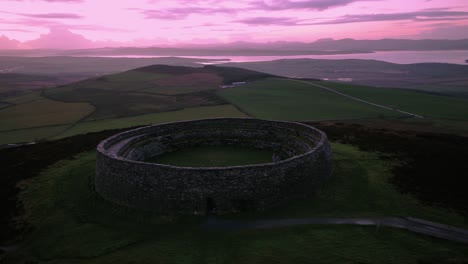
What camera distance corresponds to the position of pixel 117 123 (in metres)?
54.1

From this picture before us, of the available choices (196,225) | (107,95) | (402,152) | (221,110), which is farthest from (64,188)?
(107,95)

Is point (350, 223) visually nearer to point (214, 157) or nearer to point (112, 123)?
point (214, 157)

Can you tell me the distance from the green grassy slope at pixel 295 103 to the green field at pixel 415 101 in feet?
20.2

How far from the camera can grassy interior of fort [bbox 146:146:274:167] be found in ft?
92.4

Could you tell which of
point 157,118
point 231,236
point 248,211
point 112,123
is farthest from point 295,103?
point 231,236

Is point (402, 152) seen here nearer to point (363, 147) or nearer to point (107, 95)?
point (363, 147)

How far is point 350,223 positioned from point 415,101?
62.0 m

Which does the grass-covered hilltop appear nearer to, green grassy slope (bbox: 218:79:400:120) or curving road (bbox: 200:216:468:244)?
curving road (bbox: 200:216:468:244)

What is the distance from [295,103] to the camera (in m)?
68.4

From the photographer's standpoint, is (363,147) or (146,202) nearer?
(146,202)

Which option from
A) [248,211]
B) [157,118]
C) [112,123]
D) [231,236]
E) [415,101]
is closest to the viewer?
[231,236]

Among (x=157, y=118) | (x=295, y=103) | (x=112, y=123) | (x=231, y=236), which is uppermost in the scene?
(x=295, y=103)

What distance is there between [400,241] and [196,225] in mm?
11035

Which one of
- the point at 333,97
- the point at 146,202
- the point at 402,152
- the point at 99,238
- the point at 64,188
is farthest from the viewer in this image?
the point at 333,97
